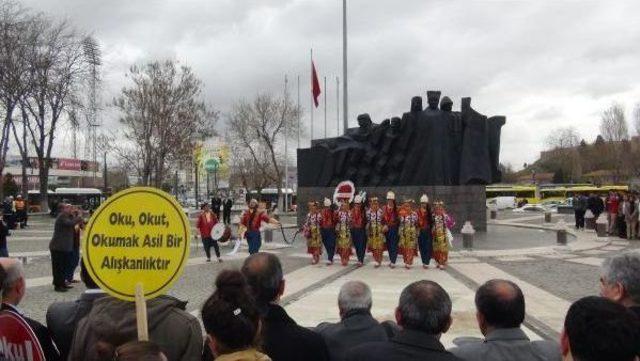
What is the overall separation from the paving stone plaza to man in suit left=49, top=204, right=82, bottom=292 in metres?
0.29

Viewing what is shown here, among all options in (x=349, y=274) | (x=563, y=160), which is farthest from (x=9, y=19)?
(x=563, y=160)

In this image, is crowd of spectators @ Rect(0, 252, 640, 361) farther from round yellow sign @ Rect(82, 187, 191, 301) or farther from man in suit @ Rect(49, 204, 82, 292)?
man in suit @ Rect(49, 204, 82, 292)

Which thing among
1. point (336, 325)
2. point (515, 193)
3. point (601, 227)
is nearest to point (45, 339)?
point (336, 325)

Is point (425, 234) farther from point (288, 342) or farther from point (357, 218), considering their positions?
point (288, 342)

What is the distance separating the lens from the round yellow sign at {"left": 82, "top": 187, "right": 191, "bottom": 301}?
3.34 m

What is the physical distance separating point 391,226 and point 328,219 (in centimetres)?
168

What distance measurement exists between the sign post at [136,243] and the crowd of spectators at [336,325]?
0.23 m

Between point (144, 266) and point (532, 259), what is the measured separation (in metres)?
14.7

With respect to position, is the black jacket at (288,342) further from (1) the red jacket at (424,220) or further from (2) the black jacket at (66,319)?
(1) the red jacket at (424,220)

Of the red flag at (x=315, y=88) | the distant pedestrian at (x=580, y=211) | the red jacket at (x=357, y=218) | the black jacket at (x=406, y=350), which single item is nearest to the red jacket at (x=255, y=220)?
the red jacket at (x=357, y=218)

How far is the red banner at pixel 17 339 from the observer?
3.34 m

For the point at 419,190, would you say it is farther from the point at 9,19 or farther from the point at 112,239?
the point at 9,19

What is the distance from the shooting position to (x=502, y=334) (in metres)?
3.47

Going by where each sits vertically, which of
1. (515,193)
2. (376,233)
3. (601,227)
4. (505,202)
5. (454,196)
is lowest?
(601,227)
